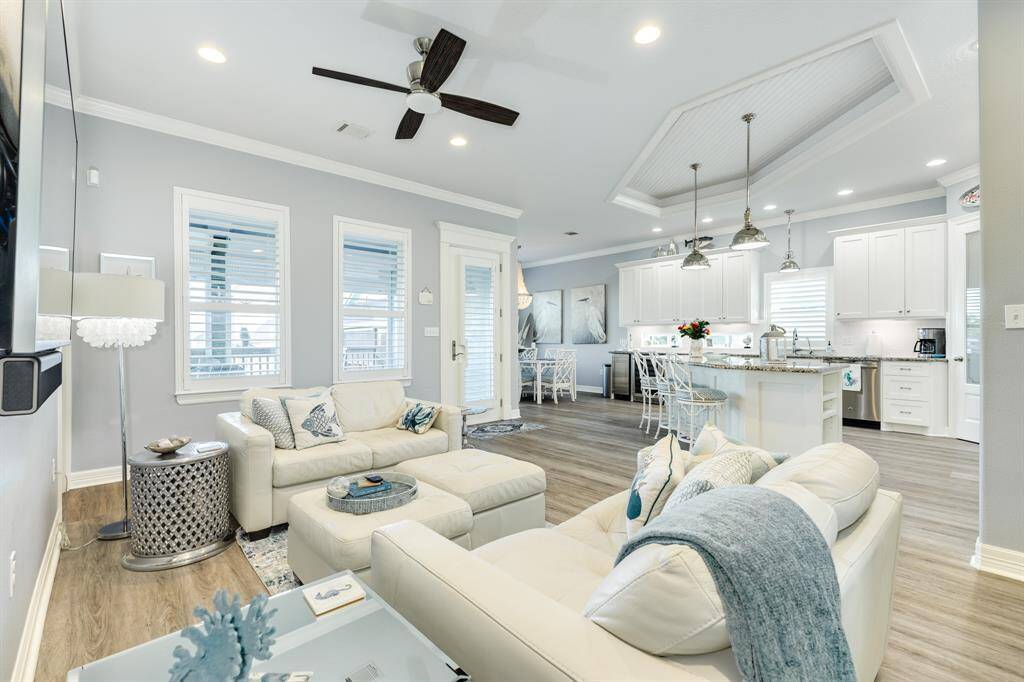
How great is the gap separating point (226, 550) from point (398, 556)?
1876mm

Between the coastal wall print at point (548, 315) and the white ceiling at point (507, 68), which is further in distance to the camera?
the coastal wall print at point (548, 315)

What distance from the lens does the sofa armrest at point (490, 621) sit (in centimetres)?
77

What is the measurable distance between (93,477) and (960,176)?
334 inches

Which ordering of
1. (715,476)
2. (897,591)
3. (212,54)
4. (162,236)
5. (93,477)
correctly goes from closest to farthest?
(715,476) → (897,591) → (212,54) → (93,477) → (162,236)

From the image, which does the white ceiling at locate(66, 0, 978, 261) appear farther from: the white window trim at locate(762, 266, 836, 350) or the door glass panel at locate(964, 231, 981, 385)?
the white window trim at locate(762, 266, 836, 350)

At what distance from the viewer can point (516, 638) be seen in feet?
2.76

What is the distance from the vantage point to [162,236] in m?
3.72

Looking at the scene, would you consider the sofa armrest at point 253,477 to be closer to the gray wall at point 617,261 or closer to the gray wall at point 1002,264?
the gray wall at point 1002,264

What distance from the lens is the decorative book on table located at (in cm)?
125

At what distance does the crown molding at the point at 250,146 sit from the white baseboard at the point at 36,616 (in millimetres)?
2308

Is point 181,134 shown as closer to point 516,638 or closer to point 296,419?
point 296,419

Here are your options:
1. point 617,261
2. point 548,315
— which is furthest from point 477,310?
point 548,315

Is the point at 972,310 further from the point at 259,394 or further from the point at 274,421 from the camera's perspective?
the point at 259,394

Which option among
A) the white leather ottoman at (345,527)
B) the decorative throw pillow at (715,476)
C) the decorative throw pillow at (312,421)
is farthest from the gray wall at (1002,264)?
the decorative throw pillow at (312,421)
